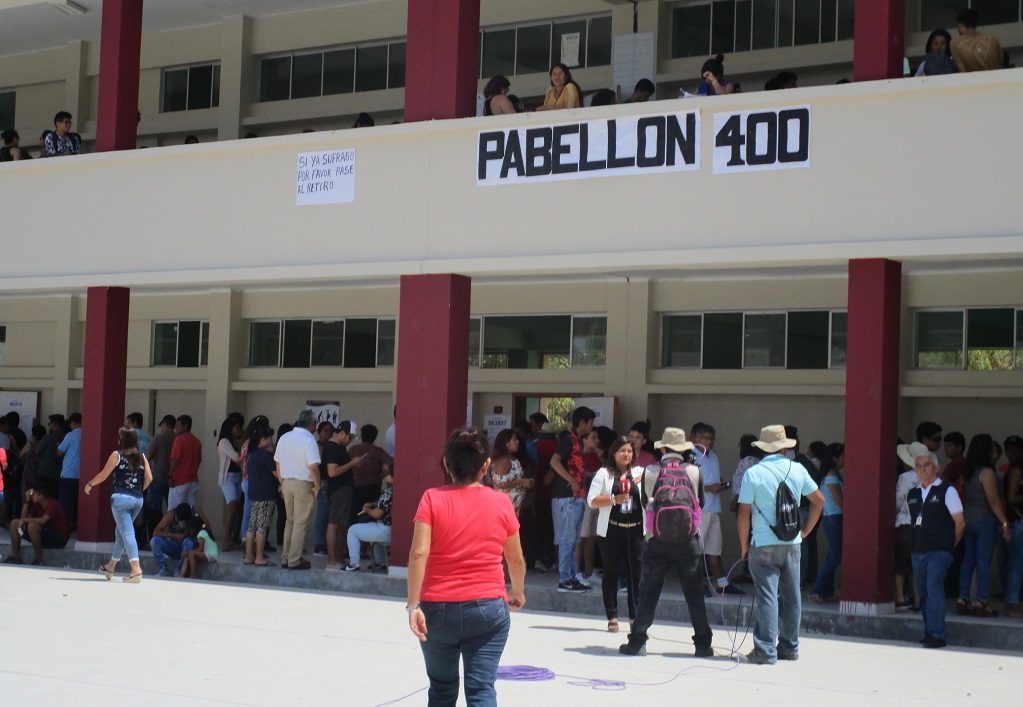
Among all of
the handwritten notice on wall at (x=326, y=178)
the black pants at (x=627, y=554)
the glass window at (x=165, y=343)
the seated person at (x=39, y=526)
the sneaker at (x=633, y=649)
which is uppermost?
the handwritten notice on wall at (x=326, y=178)

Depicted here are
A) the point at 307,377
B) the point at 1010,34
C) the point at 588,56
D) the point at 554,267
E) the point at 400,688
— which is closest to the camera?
the point at 400,688

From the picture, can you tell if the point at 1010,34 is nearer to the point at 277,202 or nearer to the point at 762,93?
the point at 762,93

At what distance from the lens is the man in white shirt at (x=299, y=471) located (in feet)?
50.0

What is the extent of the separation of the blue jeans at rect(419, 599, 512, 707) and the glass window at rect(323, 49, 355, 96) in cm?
1576

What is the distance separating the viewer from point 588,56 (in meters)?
18.9

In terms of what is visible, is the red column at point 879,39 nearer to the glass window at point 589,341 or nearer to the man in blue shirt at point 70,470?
the glass window at point 589,341

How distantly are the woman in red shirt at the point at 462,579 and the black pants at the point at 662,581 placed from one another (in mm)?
4135

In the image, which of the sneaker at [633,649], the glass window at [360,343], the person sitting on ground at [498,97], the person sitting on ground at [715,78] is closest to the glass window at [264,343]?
the glass window at [360,343]

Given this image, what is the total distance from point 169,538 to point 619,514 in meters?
7.02

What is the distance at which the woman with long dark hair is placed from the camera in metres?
Result: 12.5

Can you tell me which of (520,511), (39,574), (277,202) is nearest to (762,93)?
(520,511)

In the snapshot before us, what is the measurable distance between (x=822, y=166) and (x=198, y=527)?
8.68 m

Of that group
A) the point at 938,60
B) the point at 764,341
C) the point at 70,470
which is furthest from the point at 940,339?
the point at 70,470

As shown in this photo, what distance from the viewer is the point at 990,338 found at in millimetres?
15312
